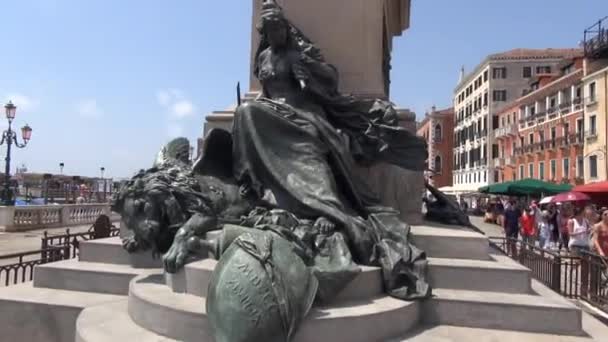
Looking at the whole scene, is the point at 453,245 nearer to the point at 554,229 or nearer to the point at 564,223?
the point at 564,223

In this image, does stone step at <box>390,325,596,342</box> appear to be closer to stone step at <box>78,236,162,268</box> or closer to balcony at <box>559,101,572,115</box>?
stone step at <box>78,236,162,268</box>

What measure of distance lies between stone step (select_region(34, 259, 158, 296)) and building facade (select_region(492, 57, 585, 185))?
46.8 metres

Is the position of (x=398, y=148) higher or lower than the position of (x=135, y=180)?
higher

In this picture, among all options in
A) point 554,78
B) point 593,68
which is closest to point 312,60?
point 593,68

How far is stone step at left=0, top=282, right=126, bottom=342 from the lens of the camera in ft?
14.0

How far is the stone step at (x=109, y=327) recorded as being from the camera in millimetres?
3410

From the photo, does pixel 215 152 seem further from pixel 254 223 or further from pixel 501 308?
pixel 501 308

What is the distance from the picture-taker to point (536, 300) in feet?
13.0

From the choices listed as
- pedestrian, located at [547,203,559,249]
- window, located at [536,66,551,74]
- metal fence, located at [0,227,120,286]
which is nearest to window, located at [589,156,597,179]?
window, located at [536,66,551,74]

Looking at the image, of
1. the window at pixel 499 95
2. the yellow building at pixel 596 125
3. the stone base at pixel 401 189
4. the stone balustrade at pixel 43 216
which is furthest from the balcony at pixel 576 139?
the stone base at pixel 401 189

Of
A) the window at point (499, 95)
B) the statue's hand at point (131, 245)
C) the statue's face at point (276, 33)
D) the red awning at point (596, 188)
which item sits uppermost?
the window at point (499, 95)

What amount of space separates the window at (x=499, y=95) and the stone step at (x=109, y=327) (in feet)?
224

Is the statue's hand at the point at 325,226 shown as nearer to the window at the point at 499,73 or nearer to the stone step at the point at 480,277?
the stone step at the point at 480,277

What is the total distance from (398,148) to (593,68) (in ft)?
Answer: 143
